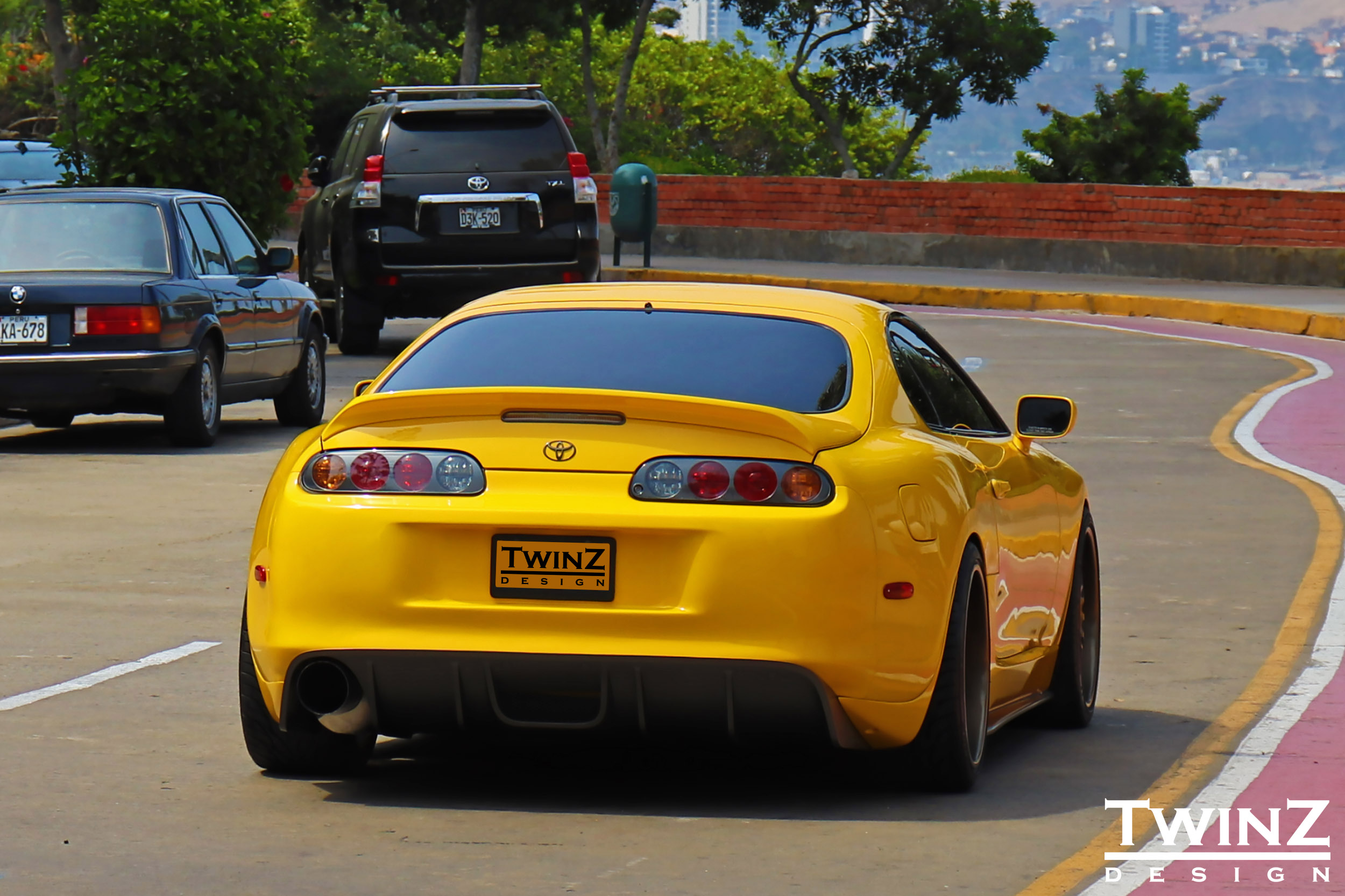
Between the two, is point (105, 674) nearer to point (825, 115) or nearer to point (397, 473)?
point (397, 473)

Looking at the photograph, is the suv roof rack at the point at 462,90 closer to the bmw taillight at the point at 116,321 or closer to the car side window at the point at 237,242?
the car side window at the point at 237,242

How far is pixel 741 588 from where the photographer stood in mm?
5617

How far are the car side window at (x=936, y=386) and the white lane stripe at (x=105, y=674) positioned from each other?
2718 millimetres

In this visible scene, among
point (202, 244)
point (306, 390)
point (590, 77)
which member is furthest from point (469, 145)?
point (590, 77)

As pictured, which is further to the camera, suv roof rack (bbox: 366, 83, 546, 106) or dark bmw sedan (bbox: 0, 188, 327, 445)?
suv roof rack (bbox: 366, 83, 546, 106)

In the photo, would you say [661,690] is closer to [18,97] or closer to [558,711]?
[558,711]

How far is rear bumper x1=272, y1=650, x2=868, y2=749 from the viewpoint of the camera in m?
5.67

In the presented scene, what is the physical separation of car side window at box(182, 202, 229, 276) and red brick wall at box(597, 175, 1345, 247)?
20.6 metres

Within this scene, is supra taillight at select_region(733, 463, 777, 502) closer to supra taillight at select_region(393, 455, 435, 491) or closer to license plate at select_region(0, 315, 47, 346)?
supra taillight at select_region(393, 455, 435, 491)

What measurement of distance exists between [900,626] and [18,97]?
58906 millimetres

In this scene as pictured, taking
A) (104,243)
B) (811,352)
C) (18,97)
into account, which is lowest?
(18,97)

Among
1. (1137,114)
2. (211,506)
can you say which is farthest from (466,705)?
(1137,114)

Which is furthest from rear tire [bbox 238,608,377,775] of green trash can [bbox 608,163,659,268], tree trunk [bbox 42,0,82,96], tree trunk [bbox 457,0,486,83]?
tree trunk [bbox 457,0,486,83]

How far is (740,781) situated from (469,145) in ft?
47.0
